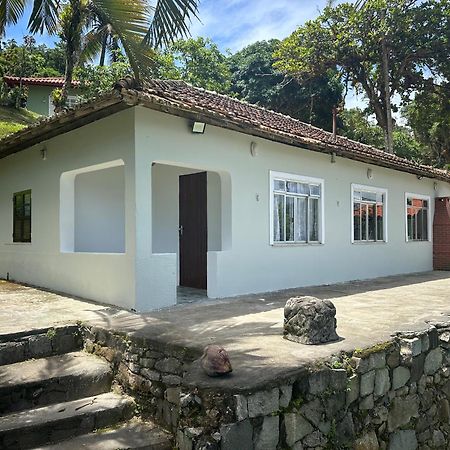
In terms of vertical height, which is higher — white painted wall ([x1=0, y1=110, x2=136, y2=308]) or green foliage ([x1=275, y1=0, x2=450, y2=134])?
green foliage ([x1=275, y1=0, x2=450, y2=134])

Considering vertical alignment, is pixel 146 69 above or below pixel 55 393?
above

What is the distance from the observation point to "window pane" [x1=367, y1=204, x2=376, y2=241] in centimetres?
1335

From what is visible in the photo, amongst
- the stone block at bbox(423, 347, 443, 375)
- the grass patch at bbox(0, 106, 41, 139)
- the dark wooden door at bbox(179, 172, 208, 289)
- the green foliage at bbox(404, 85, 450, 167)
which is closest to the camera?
the stone block at bbox(423, 347, 443, 375)

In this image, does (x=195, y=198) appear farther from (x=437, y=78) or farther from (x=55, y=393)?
(x=437, y=78)

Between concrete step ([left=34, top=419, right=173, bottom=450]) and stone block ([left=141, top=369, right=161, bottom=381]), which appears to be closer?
concrete step ([left=34, top=419, right=173, bottom=450])

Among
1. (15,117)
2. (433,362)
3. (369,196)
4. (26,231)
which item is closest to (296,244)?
(369,196)

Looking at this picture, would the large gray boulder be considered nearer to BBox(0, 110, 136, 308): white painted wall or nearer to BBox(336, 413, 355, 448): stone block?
BBox(336, 413, 355, 448): stone block

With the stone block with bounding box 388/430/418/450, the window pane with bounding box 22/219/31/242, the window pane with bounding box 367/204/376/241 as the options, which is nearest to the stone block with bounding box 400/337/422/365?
the stone block with bounding box 388/430/418/450

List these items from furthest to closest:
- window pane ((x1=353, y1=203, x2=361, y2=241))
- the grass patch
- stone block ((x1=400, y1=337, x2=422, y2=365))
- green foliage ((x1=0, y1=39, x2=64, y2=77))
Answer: green foliage ((x1=0, y1=39, x2=64, y2=77)) → the grass patch → window pane ((x1=353, y1=203, x2=361, y2=241)) → stone block ((x1=400, y1=337, x2=422, y2=365))

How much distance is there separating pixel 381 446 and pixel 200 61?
1127 inches

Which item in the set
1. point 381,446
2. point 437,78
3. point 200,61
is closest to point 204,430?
point 381,446

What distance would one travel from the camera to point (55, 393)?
15.4 ft

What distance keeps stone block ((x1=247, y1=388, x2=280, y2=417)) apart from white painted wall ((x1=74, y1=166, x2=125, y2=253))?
7098mm

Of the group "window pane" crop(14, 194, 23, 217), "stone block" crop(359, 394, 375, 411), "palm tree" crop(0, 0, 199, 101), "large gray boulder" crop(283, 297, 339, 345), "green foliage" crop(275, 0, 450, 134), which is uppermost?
"green foliage" crop(275, 0, 450, 134)
